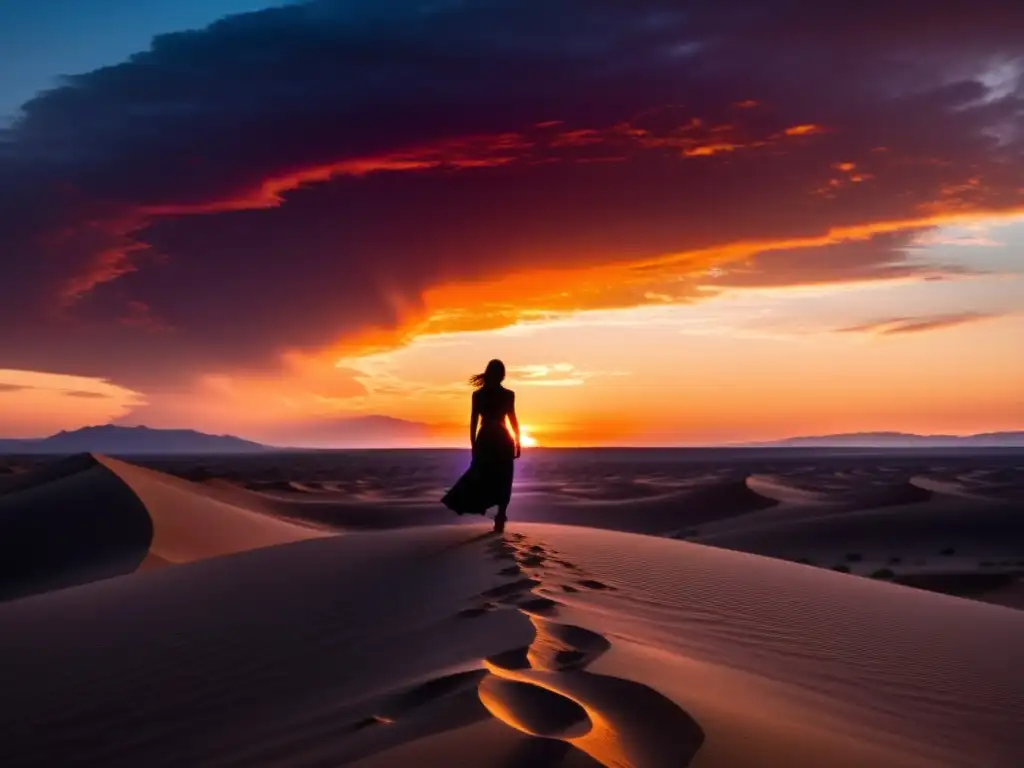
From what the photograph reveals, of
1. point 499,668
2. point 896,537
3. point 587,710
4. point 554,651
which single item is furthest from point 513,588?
point 896,537

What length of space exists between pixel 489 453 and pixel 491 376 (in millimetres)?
786

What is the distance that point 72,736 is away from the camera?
394cm

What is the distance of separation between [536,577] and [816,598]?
96.7 inches

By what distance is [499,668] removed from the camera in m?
3.62

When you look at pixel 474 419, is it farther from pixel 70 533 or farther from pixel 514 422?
pixel 70 533

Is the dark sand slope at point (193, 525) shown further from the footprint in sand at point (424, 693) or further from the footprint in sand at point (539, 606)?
the footprint in sand at point (424, 693)

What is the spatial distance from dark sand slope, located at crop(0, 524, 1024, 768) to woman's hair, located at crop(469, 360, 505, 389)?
6.02 feet

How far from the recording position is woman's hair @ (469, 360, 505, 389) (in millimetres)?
9180

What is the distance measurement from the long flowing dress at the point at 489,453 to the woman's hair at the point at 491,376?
7 cm

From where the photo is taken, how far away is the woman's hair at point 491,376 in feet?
30.1

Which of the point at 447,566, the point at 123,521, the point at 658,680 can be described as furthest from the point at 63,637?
the point at 123,521

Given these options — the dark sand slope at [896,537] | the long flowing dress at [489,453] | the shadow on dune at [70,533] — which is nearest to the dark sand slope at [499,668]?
the long flowing dress at [489,453]

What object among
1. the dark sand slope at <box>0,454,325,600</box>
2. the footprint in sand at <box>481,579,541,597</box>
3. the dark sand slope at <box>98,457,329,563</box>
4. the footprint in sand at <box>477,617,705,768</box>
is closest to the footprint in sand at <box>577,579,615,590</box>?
the footprint in sand at <box>481,579,541,597</box>

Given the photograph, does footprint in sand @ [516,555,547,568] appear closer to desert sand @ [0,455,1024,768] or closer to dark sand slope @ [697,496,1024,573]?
desert sand @ [0,455,1024,768]
